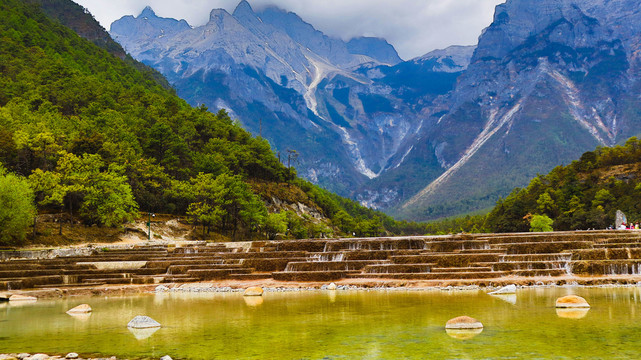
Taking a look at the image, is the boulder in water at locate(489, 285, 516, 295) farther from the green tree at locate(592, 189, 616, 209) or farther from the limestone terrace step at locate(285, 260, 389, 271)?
the green tree at locate(592, 189, 616, 209)

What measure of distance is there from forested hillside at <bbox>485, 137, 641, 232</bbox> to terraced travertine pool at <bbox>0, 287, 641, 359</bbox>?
75.9 meters

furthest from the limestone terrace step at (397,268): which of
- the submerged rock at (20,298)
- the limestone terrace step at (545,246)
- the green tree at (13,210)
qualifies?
the green tree at (13,210)

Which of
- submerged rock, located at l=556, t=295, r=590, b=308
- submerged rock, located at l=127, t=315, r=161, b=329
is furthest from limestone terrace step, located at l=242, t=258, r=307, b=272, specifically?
submerged rock, located at l=556, t=295, r=590, b=308

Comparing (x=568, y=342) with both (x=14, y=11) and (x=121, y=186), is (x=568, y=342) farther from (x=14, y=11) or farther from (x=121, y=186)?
(x=14, y=11)

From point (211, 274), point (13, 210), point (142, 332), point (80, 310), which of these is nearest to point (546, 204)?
point (211, 274)

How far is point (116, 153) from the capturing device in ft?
273

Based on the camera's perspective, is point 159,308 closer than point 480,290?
Yes

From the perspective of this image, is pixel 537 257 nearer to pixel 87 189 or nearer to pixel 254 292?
pixel 254 292

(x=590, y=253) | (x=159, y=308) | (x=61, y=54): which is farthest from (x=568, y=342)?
(x=61, y=54)

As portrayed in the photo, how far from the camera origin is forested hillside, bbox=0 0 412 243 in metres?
70.4

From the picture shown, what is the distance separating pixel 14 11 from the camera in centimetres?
14675

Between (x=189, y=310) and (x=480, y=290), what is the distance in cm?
1867

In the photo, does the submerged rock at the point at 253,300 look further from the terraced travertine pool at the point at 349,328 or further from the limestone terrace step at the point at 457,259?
the limestone terrace step at the point at 457,259

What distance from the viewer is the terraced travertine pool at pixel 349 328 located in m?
16.5
